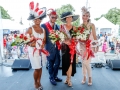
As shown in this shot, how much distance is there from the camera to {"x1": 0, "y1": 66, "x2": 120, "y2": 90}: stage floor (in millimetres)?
2703

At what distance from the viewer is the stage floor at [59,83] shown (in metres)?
2.70

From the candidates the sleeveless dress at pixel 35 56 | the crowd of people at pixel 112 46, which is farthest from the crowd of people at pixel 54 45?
the crowd of people at pixel 112 46

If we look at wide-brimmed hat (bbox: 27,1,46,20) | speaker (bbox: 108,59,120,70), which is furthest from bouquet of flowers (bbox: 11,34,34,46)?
speaker (bbox: 108,59,120,70)

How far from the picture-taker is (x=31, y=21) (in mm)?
2420

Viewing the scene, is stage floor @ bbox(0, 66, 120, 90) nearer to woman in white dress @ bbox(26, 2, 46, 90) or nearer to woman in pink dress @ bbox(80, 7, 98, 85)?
woman in pink dress @ bbox(80, 7, 98, 85)

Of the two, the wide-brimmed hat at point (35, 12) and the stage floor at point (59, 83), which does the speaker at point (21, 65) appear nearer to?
the stage floor at point (59, 83)

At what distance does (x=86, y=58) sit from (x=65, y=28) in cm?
65

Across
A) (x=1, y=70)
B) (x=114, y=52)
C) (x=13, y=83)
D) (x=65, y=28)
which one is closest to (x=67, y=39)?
(x=65, y=28)

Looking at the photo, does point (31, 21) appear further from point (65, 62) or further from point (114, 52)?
point (114, 52)

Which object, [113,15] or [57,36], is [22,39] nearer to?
[57,36]

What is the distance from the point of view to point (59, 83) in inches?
114

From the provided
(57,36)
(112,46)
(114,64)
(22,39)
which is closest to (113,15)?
(112,46)

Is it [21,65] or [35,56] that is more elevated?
[35,56]

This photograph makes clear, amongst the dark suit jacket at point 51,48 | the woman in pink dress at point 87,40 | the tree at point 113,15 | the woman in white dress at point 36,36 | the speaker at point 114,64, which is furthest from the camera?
the tree at point 113,15
